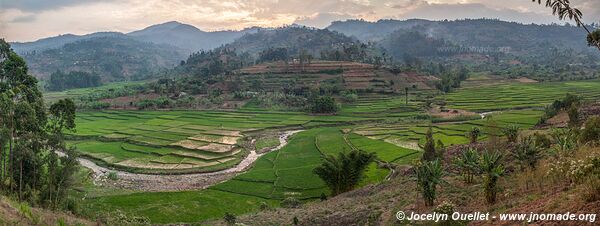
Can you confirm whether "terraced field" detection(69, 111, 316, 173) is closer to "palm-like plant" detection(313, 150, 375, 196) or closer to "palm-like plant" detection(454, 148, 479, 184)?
"palm-like plant" detection(313, 150, 375, 196)

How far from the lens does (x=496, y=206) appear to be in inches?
559

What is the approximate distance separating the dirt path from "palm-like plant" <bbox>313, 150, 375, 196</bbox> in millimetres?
11786

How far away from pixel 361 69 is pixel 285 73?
2043 cm

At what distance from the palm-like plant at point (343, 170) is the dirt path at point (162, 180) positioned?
11786 millimetres

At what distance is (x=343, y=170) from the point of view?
32125 millimetres

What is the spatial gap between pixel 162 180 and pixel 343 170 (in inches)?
714

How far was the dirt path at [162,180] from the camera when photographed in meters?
38.1

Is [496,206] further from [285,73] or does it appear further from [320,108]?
[285,73]

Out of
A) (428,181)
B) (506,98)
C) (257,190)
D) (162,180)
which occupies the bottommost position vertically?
(162,180)

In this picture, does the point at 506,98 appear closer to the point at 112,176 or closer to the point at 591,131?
the point at 591,131

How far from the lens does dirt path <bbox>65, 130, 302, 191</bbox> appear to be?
38062 mm

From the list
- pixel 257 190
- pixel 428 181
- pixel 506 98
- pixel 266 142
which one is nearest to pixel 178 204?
pixel 257 190

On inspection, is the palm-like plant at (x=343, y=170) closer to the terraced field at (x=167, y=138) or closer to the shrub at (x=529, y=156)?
the shrub at (x=529, y=156)

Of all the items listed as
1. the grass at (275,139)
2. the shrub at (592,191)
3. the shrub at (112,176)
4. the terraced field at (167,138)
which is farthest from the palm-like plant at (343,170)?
the shrub at (592,191)
